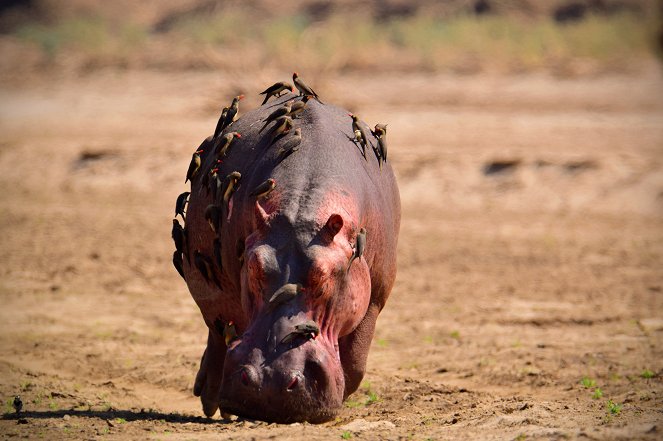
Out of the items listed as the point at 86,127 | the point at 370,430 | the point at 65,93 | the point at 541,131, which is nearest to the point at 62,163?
the point at 86,127

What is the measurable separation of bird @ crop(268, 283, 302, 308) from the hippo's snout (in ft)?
0.88

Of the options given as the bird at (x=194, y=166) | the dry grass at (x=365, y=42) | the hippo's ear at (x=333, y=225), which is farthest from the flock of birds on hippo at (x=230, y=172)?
the dry grass at (x=365, y=42)

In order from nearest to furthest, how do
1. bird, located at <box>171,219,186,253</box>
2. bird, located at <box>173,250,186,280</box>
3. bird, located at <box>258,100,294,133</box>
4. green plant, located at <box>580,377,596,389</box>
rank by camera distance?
bird, located at <box>258,100,294,133</box>
bird, located at <box>171,219,186,253</box>
bird, located at <box>173,250,186,280</box>
green plant, located at <box>580,377,596,389</box>

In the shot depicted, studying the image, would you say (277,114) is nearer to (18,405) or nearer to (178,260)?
(178,260)

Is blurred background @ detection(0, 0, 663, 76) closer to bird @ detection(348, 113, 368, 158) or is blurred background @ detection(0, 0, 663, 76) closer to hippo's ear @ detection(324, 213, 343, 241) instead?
bird @ detection(348, 113, 368, 158)

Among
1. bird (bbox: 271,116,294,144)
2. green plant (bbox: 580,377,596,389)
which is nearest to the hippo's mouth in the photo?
bird (bbox: 271,116,294,144)

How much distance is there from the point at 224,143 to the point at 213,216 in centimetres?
70

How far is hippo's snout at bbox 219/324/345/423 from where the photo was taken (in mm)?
5965

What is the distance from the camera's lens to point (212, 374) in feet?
26.5

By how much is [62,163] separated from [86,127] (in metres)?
2.20

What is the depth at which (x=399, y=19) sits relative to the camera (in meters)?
30.0

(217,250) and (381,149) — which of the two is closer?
(217,250)

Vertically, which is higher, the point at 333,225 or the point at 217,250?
the point at 333,225

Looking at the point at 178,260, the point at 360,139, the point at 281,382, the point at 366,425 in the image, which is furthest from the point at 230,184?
the point at 366,425
